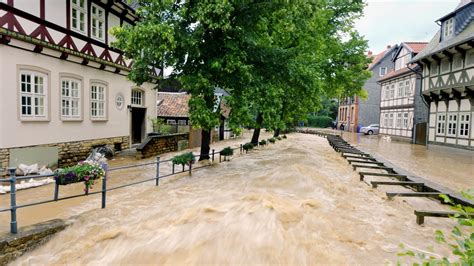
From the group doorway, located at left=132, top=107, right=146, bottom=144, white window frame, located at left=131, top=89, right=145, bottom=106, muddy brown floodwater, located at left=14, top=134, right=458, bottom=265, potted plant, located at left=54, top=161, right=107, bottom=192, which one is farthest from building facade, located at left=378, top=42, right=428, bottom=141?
potted plant, located at left=54, top=161, right=107, bottom=192

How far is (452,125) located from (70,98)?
959 inches

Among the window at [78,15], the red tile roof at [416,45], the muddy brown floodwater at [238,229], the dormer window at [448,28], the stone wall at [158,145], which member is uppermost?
the red tile roof at [416,45]

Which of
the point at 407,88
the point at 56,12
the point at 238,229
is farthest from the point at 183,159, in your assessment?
the point at 407,88

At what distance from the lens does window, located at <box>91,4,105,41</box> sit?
16312 millimetres

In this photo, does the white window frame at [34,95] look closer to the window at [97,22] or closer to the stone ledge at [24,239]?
the window at [97,22]

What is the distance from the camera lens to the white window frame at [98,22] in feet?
53.5

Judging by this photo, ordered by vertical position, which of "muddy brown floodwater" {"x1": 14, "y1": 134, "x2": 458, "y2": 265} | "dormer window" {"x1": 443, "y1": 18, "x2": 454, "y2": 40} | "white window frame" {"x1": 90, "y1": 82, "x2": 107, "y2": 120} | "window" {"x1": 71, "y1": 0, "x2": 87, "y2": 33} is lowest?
"muddy brown floodwater" {"x1": 14, "y1": 134, "x2": 458, "y2": 265}

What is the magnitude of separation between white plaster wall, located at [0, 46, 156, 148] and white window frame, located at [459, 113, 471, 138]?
21.4 meters

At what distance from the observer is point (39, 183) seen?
454 inches

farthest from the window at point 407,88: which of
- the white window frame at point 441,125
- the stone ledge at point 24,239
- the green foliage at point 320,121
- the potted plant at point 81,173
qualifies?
the stone ledge at point 24,239

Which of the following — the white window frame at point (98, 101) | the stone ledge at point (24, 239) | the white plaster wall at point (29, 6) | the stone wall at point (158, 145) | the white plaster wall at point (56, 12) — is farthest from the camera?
the stone wall at point (158, 145)

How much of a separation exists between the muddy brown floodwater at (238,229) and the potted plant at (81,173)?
845mm

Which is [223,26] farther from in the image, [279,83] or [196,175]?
[196,175]

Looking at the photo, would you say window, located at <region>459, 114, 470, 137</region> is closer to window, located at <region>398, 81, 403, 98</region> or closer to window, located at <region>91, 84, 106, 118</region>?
window, located at <region>398, 81, 403, 98</region>
